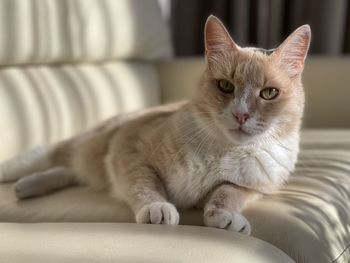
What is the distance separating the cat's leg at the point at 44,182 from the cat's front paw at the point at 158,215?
382mm

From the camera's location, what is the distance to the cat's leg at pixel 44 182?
1411 mm

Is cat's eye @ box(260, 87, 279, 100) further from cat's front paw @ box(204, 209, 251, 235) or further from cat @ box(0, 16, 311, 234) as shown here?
cat's front paw @ box(204, 209, 251, 235)

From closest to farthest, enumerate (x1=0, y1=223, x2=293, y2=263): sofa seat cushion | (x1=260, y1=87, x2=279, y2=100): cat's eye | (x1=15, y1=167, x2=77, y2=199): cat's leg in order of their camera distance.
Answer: (x1=0, y1=223, x2=293, y2=263): sofa seat cushion, (x1=260, y1=87, x2=279, y2=100): cat's eye, (x1=15, y1=167, x2=77, y2=199): cat's leg

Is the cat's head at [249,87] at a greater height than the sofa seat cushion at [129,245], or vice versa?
the cat's head at [249,87]

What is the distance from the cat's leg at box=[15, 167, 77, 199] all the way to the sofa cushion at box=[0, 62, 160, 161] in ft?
0.69

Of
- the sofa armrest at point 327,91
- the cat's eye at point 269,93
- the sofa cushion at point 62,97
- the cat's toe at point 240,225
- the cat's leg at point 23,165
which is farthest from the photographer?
the sofa armrest at point 327,91

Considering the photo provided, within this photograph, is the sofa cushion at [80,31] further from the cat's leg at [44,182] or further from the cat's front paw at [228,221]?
the cat's front paw at [228,221]

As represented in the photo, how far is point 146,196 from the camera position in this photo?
4.03 feet

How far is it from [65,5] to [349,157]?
1077 mm

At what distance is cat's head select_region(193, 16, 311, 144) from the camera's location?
1.20 meters

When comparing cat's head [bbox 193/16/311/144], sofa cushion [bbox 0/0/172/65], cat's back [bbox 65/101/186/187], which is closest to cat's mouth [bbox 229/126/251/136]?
cat's head [bbox 193/16/311/144]

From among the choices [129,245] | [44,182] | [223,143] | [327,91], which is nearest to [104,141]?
[44,182]

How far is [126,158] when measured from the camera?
141 centimetres

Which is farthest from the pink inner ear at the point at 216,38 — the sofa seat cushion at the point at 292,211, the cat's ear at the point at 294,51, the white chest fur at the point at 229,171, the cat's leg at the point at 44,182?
the cat's leg at the point at 44,182
